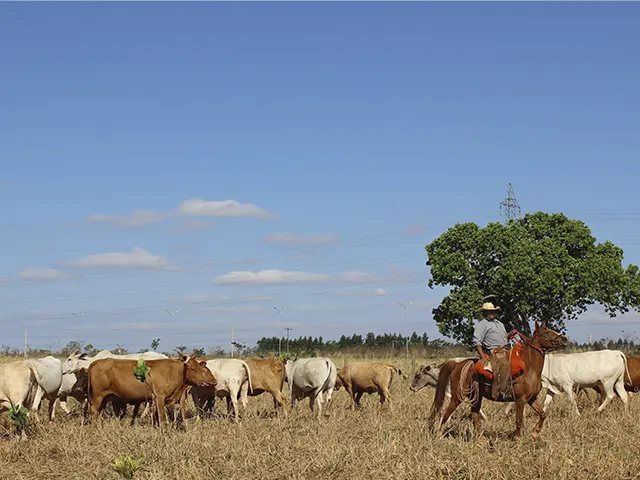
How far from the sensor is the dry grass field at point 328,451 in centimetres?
1085

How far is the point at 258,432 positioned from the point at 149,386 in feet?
11.1

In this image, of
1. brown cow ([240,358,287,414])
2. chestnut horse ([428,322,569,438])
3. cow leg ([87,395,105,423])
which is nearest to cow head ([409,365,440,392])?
brown cow ([240,358,287,414])

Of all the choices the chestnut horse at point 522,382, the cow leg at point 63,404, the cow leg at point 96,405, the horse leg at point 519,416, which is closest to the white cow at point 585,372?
the chestnut horse at point 522,382

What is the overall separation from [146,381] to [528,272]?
99.5 ft

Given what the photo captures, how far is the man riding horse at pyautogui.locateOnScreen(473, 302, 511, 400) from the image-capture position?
14078 millimetres

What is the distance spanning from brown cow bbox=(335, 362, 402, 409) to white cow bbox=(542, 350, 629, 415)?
165 inches

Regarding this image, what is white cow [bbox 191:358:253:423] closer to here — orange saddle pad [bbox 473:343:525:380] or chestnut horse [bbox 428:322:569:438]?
chestnut horse [bbox 428:322:569:438]

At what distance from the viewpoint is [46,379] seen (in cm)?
1777

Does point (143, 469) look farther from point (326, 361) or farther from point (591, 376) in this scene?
point (591, 376)

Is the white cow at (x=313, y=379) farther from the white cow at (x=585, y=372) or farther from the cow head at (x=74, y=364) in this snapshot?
the cow head at (x=74, y=364)

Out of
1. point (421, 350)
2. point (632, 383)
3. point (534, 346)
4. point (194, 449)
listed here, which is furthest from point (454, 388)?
point (421, 350)

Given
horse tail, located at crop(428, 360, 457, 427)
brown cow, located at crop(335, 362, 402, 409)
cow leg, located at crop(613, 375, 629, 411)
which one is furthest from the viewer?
brown cow, located at crop(335, 362, 402, 409)

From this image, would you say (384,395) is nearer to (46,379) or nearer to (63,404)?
(63,404)

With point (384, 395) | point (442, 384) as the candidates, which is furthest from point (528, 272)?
point (442, 384)
